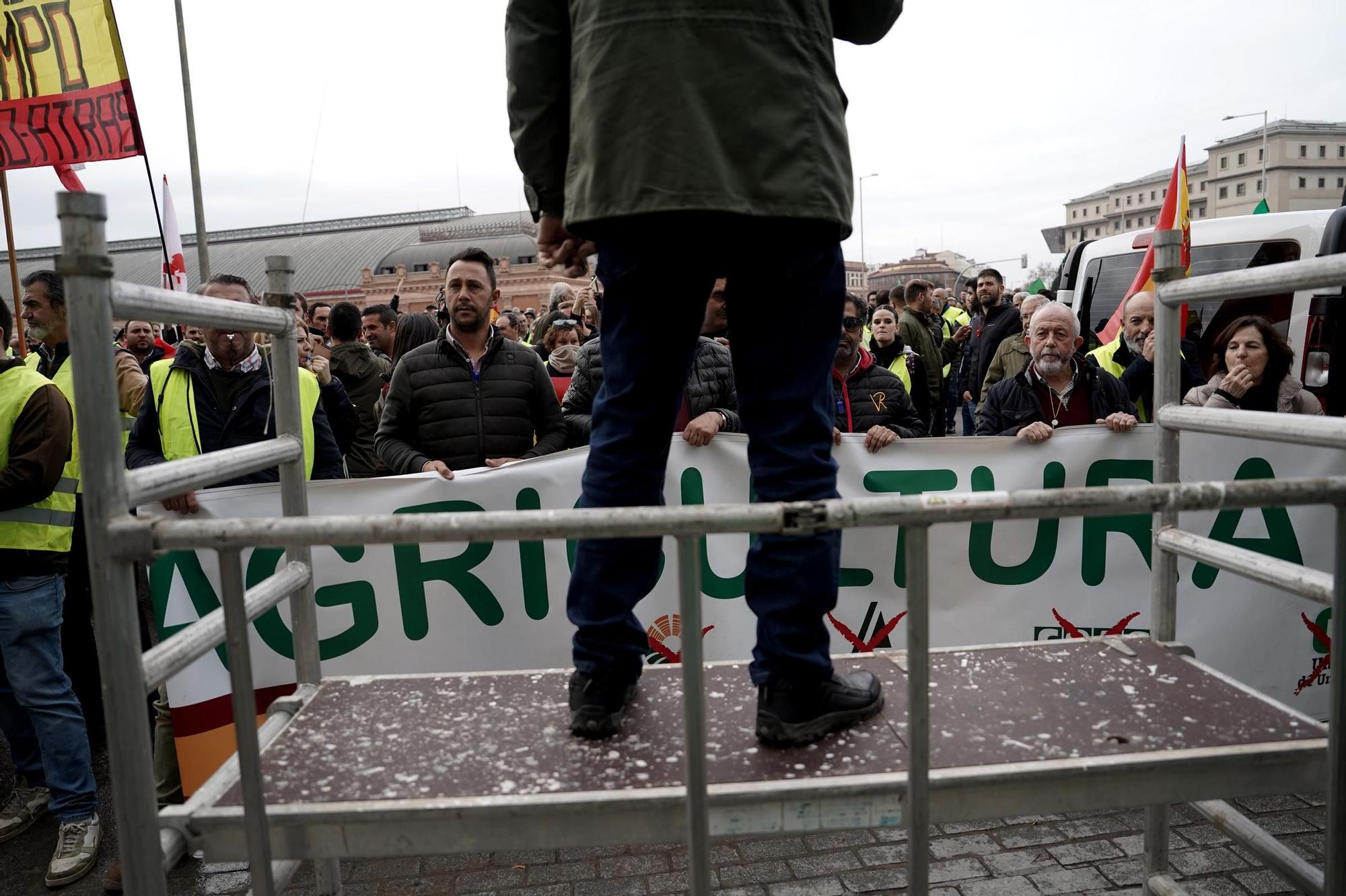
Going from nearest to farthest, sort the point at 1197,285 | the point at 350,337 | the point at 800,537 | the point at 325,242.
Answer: the point at 800,537
the point at 1197,285
the point at 350,337
the point at 325,242

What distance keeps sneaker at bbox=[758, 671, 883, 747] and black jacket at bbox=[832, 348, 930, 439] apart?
10.6ft

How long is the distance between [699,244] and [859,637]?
8.99ft

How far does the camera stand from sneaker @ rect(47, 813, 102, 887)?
11.7ft

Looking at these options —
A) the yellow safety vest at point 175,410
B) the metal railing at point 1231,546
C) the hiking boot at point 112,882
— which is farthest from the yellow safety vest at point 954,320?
the hiking boot at point 112,882

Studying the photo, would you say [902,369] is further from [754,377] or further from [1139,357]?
[754,377]

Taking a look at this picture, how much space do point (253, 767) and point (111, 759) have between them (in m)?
0.21

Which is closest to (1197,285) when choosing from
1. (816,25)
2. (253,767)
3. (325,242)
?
(816,25)

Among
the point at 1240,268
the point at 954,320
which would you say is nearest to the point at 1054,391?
the point at 1240,268

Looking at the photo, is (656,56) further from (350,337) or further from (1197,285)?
(350,337)

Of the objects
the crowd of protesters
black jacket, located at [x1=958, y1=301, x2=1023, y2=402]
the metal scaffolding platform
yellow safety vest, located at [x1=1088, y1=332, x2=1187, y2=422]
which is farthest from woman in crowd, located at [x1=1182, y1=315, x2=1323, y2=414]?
black jacket, located at [x1=958, y1=301, x2=1023, y2=402]

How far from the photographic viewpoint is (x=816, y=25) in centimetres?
179

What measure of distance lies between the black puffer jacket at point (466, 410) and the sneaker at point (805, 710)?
2.60 m

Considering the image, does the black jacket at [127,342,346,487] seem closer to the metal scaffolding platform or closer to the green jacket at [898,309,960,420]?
the metal scaffolding platform

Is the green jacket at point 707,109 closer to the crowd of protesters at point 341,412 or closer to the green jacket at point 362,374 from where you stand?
the crowd of protesters at point 341,412
